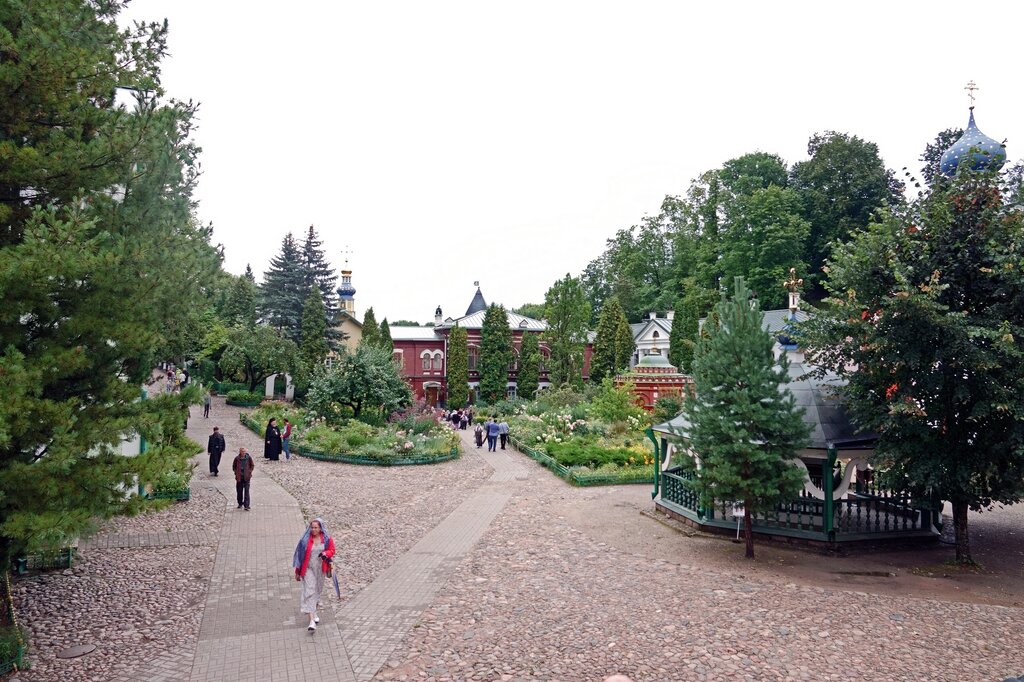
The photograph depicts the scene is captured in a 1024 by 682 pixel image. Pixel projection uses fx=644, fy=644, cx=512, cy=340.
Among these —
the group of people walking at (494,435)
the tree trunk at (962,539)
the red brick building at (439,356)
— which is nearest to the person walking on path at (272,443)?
the group of people walking at (494,435)

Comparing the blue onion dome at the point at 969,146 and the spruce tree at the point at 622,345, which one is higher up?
the blue onion dome at the point at 969,146

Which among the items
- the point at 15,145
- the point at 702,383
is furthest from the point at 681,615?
the point at 15,145

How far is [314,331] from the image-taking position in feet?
141

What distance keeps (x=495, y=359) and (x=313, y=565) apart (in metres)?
37.2

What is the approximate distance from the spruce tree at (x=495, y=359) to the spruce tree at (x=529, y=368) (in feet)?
3.32

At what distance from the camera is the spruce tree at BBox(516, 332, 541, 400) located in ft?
151

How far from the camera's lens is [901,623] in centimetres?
876

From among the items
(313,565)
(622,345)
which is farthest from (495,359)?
(313,565)

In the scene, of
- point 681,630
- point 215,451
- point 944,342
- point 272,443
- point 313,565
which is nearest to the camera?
point 313,565

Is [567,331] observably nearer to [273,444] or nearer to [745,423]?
[273,444]

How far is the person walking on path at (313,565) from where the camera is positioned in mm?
8242

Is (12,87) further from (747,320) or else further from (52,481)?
(747,320)

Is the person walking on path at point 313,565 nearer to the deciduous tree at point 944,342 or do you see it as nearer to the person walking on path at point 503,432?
the deciduous tree at point 944,342

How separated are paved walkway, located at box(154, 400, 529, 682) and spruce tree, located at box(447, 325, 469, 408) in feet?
96.8
